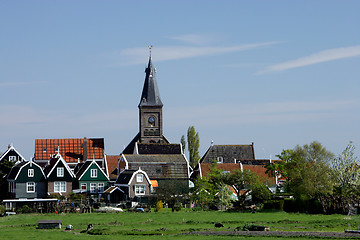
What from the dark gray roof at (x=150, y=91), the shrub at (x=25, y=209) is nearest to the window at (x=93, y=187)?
the shrub at (x=25, y=209)

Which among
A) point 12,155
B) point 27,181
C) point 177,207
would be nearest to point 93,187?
point 27,181

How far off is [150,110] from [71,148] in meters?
27.2

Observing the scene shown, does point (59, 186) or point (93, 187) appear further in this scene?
point (93, 187)

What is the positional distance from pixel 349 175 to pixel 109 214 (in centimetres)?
3422

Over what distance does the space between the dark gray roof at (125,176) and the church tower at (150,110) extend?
40858mm

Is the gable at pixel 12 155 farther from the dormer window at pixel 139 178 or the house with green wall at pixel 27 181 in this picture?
the dormer window at pixel 139 178

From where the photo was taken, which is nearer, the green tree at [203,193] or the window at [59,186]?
the green tree at [203,193]

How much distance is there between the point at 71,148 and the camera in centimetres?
12288

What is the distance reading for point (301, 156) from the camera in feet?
289

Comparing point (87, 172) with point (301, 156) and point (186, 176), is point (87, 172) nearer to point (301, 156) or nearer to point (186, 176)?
point (186, 176)

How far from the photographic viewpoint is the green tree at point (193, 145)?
5659 inches

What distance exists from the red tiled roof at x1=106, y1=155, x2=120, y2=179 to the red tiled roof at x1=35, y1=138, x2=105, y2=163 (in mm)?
5366

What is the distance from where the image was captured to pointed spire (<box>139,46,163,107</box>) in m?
145

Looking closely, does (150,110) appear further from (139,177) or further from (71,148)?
(139,177)
